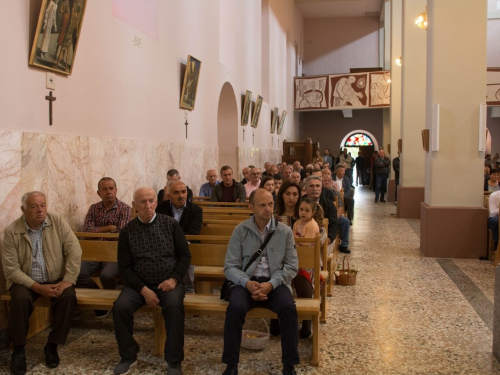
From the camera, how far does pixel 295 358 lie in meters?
3.85

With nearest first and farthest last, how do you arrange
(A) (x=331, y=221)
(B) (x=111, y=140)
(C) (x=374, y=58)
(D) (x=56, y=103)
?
(D) (x=56, y=103) → (A) (x=331, y=221) → (B) (x=111, y=140) → (C) (x=374, y=58)

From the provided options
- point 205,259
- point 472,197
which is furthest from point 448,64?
point 205,259

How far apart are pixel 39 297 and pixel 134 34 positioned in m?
4.49

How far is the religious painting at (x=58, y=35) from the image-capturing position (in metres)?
5.29

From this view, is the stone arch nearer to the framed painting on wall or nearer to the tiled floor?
the framed painting on wall

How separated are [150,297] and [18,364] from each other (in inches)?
41.8

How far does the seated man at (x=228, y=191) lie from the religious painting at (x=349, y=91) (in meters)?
15.4

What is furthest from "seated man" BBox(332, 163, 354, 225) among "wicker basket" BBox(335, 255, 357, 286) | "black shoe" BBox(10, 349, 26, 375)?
"black shoe" BBox(10, 349, 26, 375)

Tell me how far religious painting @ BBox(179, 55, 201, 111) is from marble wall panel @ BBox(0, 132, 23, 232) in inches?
185

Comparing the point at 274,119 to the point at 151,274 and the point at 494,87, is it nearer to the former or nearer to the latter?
the point at 494,87

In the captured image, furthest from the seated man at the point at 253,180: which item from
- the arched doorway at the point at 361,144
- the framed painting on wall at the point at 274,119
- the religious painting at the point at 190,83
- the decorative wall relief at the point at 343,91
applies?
the arched doorway at the point at 361,144

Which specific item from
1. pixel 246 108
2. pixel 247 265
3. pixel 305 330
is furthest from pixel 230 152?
pixel 247 265

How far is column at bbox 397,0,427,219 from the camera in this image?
1303 centimetres

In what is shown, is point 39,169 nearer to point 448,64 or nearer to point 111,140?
point 111,140
